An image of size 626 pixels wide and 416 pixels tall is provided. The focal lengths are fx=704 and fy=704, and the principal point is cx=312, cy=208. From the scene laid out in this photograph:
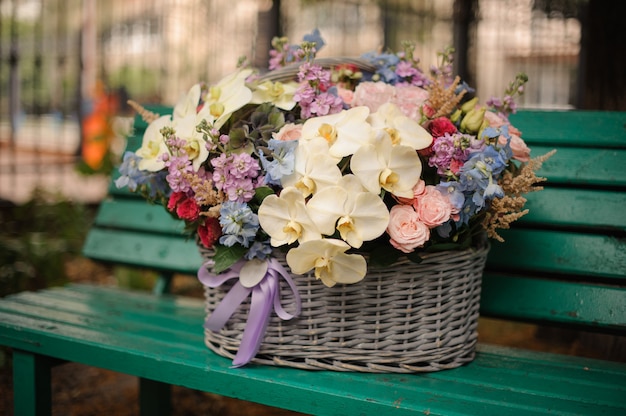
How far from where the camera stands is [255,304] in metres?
1.54

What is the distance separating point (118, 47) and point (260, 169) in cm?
546

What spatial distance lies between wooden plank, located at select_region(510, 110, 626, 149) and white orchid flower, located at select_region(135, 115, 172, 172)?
0.99m

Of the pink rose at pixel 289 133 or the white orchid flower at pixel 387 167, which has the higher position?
the pink rose at pixel 289 133

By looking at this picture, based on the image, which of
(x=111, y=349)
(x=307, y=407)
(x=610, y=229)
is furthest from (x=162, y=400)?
(x=610, y=229)

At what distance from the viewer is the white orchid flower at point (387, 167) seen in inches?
54.5

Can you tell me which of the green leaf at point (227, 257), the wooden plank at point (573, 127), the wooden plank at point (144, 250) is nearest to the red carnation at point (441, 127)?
the green leaf at point (227, 257)

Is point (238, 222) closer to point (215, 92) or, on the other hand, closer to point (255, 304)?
point (255, 304)

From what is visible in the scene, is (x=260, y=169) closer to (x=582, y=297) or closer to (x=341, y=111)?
(x=341, y=111)

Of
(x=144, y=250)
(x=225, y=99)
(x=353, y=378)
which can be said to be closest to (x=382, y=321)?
(x=353, y=378)

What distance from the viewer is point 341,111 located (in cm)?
154

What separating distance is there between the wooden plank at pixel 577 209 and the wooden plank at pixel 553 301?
0.52 ft

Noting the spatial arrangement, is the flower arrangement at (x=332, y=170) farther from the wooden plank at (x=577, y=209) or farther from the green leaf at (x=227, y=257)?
the wooden plank at (x=577, y=209)

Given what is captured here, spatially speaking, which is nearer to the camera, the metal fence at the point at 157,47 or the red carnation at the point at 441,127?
the red carnation at the point at 441,127

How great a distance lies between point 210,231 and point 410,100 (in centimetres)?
53
